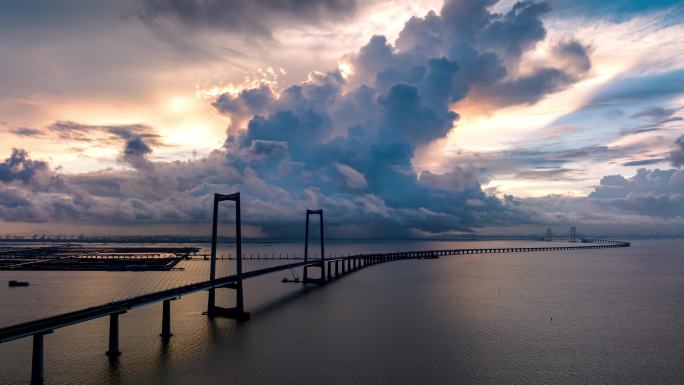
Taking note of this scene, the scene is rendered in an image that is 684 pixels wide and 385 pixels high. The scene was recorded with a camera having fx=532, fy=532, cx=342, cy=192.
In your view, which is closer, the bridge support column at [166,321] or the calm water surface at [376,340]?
the calm water surface at [376,340]

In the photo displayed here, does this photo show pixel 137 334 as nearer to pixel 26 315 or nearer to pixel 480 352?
pixel 26 315

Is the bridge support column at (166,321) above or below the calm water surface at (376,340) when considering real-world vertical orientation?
above

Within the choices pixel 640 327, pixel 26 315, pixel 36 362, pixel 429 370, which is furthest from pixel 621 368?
pixel 26 315

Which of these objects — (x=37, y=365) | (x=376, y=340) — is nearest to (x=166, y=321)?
(x=37, y=365)

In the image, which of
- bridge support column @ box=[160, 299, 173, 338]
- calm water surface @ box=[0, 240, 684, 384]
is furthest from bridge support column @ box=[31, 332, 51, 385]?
bridge support column @ box=[160, 299, 173, 338]

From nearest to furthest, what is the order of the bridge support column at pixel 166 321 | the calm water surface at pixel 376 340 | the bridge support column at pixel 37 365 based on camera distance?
the bridge support column at pixel 37 365, the calm water surface at pixel 376 340, the bridge support column at pixel 166 321

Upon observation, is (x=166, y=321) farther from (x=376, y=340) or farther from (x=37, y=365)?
(x=376, y=340)

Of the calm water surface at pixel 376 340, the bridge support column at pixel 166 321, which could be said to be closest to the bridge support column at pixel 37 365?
the calm water surface at pixel 376 340

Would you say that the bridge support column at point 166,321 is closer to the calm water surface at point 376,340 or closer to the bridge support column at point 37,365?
the calm water surface at point 376,340
